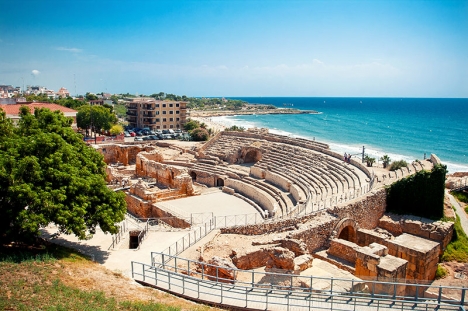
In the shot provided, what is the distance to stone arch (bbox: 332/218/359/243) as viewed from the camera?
67.9 feet

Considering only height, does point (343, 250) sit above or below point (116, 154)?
below

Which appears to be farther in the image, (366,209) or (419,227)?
(366,209)

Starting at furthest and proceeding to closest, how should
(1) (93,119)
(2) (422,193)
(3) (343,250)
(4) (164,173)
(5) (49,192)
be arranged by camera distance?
(1) (93,119)
(4) (164,173)
(2) (422,193)
(3) (343,250)
(5) (49,192)

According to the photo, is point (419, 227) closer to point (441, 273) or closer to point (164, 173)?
point (441, 273)

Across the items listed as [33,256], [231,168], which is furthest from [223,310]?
[231,168]

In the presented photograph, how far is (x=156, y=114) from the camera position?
74.9 m

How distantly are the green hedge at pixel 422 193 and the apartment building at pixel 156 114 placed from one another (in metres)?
57.9

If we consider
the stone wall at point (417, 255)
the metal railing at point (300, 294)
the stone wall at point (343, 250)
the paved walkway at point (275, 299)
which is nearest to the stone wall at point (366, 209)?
the stone wall at point (343, 250)

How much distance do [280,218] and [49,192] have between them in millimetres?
13086

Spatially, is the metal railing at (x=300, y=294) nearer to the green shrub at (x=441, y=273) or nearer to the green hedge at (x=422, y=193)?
the green shrub at (x=441, y=273)

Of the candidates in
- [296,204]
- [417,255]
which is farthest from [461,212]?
[296,204]

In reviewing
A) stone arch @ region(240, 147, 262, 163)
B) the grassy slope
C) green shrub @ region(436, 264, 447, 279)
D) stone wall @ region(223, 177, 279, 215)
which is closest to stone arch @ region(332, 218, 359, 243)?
green shrub @ region(436, 264, 447, 279)

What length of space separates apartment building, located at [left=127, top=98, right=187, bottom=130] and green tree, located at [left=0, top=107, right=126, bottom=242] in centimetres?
→ 5678

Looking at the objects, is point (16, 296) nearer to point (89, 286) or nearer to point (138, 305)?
point (89, 286)
